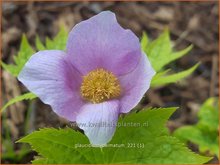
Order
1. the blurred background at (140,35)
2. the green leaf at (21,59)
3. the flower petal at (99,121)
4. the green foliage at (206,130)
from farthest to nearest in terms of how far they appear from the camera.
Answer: the blurred background at (140,35)
the green foliage at (206,130)
the green leaf at (21,59)
the flower petal at (99,121)

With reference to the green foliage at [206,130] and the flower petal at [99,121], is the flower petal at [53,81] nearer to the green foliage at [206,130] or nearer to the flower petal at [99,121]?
the flower petal at [99,121]

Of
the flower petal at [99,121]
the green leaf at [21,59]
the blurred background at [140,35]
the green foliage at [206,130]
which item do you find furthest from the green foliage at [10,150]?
the flower petal at [99,121]

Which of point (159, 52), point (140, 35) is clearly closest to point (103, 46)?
point (159, 52)

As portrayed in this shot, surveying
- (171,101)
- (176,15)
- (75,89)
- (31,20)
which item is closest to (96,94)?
(75,89)

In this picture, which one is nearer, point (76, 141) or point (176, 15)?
point (76, 141)

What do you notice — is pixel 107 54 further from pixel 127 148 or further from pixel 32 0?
pixel 32 0

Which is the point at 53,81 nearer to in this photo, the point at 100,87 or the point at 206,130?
the point at 100,87
